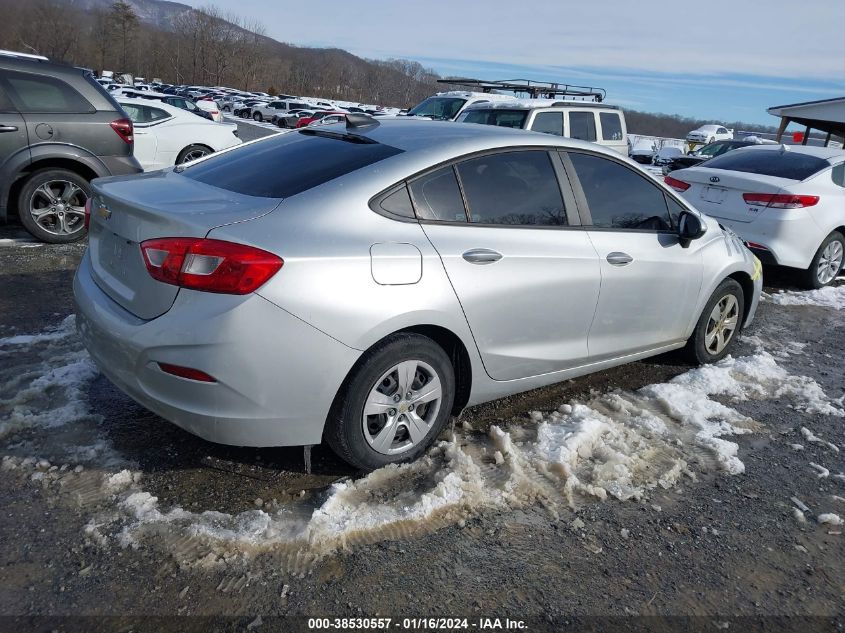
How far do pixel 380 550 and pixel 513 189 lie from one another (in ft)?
6.37

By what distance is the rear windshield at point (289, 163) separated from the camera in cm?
318

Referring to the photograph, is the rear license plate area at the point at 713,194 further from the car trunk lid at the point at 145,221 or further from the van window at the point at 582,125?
the car trunk lid at the point at 145,221

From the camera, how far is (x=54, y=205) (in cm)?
689

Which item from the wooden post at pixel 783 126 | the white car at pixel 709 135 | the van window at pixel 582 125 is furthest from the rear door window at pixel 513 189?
the white car at pixel 709 135

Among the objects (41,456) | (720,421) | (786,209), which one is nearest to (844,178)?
(786,209)

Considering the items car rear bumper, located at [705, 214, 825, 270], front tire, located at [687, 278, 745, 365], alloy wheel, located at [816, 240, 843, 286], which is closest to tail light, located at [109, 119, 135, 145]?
front tire, located at [687, 278, 745, 365]

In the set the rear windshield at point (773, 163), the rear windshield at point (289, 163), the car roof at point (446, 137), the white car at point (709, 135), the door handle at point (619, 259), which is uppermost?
the car roof at point (446, 137)

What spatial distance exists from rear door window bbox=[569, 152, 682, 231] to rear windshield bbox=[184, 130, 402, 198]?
4.06 ft

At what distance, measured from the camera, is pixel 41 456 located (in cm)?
317

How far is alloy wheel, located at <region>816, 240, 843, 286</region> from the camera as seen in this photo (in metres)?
7.73

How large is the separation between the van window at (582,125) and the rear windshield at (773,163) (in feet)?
11.7

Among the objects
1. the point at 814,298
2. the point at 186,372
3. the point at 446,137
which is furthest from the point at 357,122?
the point at 814,298

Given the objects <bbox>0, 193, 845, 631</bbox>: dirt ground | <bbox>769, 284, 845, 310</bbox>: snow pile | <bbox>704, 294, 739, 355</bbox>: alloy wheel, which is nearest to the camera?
<bbox>0, 193, 845, 631</bbox>: dirt ground

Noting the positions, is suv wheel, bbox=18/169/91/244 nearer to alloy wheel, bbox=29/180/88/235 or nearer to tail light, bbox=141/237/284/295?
alloy wheel, bbox=29/180/88/235
